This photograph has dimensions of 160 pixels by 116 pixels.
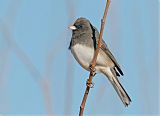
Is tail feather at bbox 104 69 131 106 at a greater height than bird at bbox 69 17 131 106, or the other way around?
bird at bbox 69 17 131 106

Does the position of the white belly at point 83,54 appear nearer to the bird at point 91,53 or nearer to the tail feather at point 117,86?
the bird at point 91,53

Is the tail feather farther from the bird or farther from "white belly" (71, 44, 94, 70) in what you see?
"white belly" (71, 44, 94, 70)

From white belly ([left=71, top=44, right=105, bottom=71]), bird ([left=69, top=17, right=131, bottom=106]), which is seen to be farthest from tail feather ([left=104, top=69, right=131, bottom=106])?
white belly ([left=71, top=44, right=105, bottom=71])

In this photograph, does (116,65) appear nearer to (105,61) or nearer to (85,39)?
(105,61)

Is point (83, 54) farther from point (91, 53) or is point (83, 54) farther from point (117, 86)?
point (117, 86)

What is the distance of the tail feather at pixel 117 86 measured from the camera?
242 centimetres

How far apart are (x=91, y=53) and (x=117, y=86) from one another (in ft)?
1.03

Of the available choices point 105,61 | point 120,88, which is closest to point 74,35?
point 105,61

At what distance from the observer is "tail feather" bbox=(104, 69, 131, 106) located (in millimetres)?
2425

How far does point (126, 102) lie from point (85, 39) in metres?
0.53

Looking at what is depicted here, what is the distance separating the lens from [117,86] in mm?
2598

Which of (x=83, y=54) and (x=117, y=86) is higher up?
(x=83, y=54)

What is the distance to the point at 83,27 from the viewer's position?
271cm

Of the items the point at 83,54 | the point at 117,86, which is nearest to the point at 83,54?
the point at 83,54
